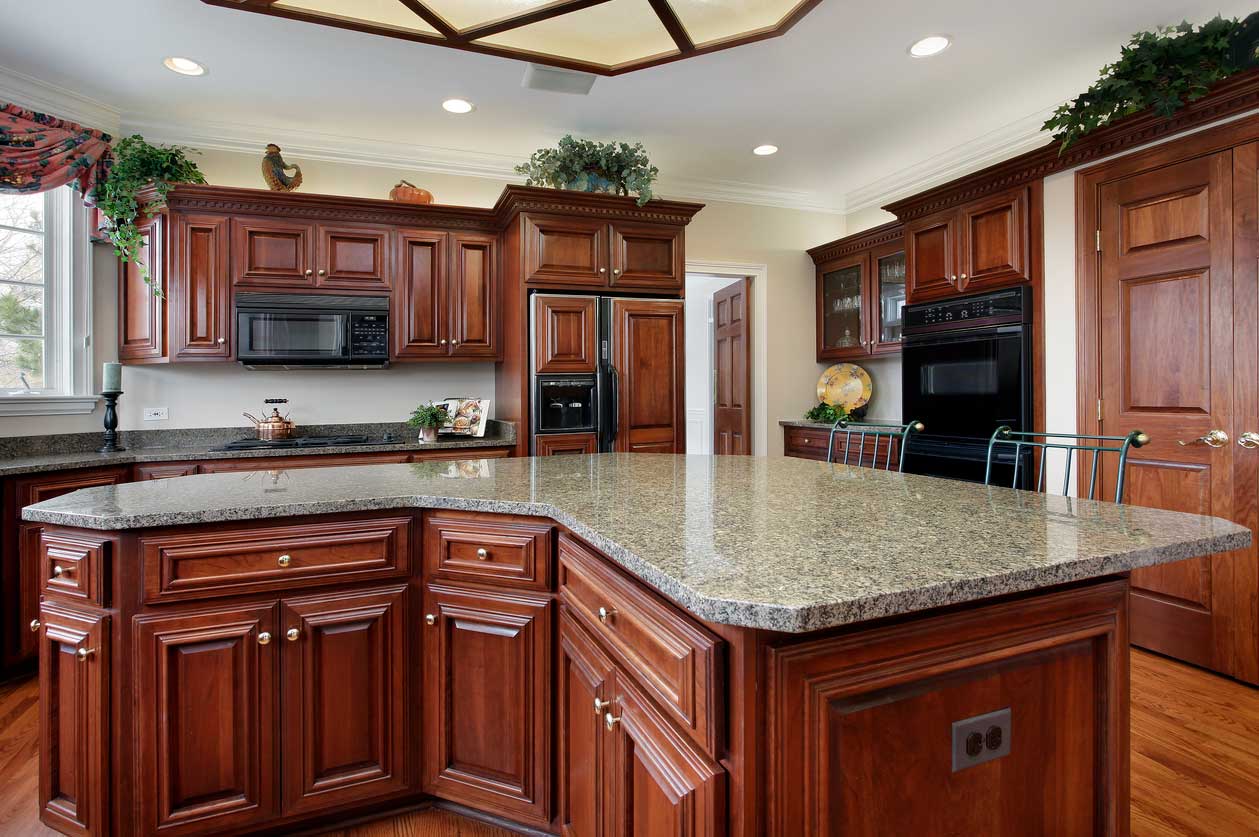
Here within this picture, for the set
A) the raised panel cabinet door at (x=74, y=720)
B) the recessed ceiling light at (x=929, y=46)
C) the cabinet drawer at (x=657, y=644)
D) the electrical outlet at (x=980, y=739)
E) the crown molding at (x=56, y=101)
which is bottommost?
the raised panel cabinet door at (x=74, y=720)

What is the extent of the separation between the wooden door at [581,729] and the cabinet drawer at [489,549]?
5.7 inches

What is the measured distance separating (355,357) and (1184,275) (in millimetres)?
4056

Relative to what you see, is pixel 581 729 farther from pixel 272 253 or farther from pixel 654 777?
pixel 272 253

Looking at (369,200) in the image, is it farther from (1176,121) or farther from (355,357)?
(1176,121)

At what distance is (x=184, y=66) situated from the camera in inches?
120

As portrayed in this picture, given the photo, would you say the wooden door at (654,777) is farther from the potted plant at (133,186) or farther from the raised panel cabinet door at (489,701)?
the potted plant at (133,186)

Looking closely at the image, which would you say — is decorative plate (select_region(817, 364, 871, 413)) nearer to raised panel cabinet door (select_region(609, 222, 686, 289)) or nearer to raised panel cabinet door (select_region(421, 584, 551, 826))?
raised panel cabinet door (select_region(609, 222, 686, 289))

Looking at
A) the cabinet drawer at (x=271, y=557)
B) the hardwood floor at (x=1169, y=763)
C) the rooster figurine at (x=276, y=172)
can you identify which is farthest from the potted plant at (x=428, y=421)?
the cabinet drawer at (x=271, y=557)

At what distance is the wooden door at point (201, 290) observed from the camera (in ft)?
11.3

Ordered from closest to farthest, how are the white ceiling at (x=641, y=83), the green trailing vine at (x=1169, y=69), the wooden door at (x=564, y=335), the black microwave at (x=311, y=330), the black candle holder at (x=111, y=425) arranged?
1. the green trailing vine at (x=1169, y=69)
2. the white ceiling at (x=641, y=83)
3. the black candle holder at (x=111, y=425)
4. the black microwave at (x=311, y=330)
5. the wooden door at (x=564, y=335)

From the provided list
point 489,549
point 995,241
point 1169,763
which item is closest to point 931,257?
point 995,241

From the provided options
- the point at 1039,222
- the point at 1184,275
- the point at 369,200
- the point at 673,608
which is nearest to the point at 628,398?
the point at 369,200

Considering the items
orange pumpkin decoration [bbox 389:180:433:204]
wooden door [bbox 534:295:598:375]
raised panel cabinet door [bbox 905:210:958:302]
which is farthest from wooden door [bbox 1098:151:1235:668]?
orange pumpkin decoration [bbox 389:180:433:204]

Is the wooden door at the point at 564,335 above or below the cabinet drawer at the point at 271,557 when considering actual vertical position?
above
